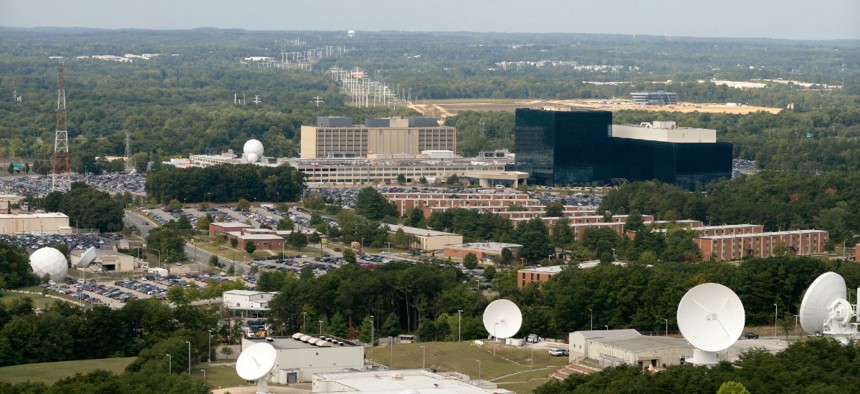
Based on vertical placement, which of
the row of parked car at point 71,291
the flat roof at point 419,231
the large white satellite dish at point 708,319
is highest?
the large white satellite dish at point 708,319

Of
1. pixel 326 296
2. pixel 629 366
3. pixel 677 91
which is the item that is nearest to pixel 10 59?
pixel 677 91

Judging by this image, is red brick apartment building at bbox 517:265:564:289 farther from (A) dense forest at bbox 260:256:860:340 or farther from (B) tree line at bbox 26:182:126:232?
(B) tree line at bbox 26:182:126:232

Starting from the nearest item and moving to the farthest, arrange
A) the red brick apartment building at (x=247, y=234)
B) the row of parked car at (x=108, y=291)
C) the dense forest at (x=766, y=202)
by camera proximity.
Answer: the row of parked car at (x=108, y=291) → the red brick apartment building at (x=247, y=234) → the dense forest at (x=766, y=202)

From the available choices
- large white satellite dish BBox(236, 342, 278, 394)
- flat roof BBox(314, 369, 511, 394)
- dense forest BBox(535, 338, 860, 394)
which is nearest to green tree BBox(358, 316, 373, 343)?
flat roof BBox(314, 369, 511, 394)

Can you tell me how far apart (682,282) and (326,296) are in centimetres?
673

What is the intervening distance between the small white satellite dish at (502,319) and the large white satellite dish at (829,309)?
15.9ft

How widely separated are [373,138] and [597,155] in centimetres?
1325

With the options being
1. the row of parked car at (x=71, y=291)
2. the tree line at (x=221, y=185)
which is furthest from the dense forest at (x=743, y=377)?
the tree line at (x=221, y=185)

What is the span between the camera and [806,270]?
3603cm

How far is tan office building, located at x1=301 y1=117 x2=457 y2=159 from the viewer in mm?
79750

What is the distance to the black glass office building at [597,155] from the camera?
6919cm

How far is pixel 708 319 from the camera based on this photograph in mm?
29172

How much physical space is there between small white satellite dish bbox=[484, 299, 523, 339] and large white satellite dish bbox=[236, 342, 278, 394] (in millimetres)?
5706

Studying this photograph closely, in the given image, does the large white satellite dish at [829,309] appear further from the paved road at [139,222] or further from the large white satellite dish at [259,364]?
the paved road at [139,222]
